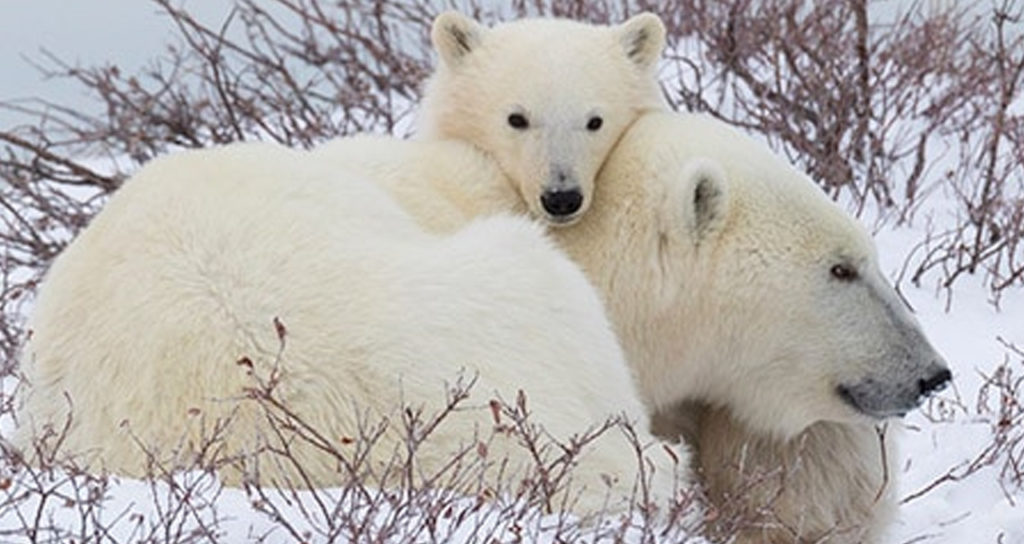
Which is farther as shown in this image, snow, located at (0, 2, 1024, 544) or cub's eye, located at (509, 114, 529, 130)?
cub's eye, located at (509, 114, 529, 130)

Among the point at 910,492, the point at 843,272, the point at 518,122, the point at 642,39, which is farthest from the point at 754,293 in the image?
the point at 642,39

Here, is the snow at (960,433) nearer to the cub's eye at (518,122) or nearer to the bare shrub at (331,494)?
the bare shrub at (331,494)

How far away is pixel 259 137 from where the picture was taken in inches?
295

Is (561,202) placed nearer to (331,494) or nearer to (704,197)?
(704,197)

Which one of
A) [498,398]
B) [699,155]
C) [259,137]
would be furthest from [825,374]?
[259,137]

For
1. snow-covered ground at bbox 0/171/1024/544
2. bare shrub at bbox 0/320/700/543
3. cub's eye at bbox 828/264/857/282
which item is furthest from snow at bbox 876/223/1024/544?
bare shrub at bbox 0/320/700/543

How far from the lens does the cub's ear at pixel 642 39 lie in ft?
14.9

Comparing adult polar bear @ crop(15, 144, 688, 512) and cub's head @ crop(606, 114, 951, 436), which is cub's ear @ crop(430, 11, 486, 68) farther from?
adult polar bear @ crop(15, 144, 688, 512)

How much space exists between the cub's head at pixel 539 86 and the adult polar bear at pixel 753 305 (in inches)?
18.9

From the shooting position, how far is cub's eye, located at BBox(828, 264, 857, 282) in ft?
11.9

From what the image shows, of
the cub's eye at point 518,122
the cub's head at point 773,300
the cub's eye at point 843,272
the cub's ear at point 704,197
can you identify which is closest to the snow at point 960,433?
the cub's head at point 773,300

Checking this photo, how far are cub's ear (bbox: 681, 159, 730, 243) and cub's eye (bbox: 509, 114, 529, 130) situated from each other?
0.93 meters

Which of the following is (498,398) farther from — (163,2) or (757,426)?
(163,2)

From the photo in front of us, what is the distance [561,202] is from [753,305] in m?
0.46
